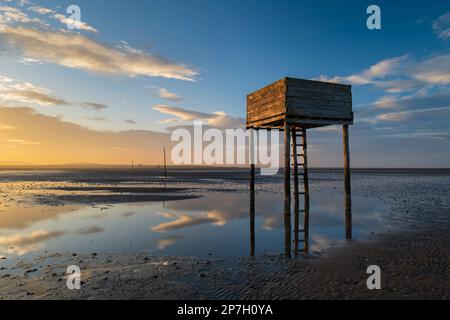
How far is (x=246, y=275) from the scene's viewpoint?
923 centimetres

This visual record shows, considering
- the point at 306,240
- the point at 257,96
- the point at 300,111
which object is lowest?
the point at 306,240

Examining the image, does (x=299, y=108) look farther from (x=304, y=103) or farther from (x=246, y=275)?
(x=246, y=275)

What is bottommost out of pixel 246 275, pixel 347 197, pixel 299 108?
pixel 246 275

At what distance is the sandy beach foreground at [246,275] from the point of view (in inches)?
307

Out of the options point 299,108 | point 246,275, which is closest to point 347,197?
point 299,108

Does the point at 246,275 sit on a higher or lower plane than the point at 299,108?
lower

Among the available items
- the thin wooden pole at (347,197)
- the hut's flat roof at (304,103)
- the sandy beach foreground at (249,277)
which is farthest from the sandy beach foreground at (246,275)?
the hut's flat roof at (304,103)

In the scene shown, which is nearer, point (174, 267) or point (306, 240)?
point (174, 267)

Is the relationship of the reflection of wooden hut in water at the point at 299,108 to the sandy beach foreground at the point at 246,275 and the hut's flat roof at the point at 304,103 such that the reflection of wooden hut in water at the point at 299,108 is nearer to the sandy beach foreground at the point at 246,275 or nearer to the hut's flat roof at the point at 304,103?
the hut's flat roof at the point at 304,103

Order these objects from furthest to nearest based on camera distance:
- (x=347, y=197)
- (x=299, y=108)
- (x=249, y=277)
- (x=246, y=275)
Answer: (x=347, y=197) < (x=299, y=108) < (x=246, y=275) < (x=249, y=277)
